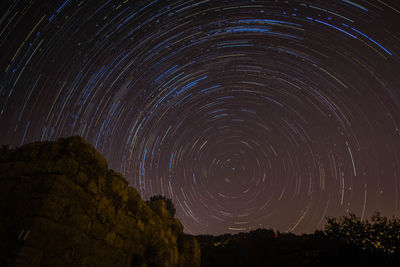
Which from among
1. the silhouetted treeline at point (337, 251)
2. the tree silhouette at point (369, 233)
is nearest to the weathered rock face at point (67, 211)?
the silhouetted treeline at point (337, 251)

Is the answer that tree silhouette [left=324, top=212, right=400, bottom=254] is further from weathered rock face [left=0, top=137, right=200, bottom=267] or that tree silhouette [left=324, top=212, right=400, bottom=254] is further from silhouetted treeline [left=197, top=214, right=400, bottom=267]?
weathered rock face [left=0, top=137, right=200, bottom=267]

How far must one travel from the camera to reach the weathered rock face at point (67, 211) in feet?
9.45

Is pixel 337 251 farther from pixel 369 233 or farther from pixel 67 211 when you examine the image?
pixel 67 211

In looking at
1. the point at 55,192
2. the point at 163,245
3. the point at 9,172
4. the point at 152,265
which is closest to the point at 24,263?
the point at 55,192

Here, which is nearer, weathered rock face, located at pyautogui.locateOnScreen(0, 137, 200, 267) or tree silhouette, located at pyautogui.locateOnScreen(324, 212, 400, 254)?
weathered rock face, located at pyautogui.locateOnScreen(0, 137, 200, 267)

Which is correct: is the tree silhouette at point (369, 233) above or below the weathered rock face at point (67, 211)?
above

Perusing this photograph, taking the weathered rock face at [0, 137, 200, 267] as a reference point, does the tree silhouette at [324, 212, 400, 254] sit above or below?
above

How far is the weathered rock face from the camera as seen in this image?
9.45 feet

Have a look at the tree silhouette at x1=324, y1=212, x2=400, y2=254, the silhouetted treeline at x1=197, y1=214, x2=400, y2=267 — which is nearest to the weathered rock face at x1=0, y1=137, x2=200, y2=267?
the silhouetted treeline at x1=197, y1=214, x2=400, y2=267

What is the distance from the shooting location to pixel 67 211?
331cm

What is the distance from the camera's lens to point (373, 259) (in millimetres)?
18625

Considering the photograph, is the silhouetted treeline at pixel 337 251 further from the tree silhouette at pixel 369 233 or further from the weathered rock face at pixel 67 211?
the weathered rock face at pixel 67 211

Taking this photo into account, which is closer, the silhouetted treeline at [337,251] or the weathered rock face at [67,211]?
the weathered rock face at [67,211]

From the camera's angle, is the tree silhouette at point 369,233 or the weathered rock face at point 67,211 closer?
the weathered rock face at point 67,211
